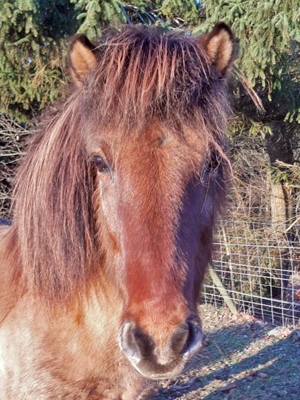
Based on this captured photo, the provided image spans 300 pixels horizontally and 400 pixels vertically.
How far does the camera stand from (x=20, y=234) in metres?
2.26

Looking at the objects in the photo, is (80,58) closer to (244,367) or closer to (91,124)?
(91,124)

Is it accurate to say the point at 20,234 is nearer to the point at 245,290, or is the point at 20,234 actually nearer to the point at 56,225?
the point at 56,225

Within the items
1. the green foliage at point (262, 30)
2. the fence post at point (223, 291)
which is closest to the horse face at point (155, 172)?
the green foliage at point (262, 30)

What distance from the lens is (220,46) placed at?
2.01m

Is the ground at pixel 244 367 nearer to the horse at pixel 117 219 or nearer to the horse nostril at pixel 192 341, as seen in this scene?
the horse at pixel 117 219

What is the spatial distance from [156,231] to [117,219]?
0.27 m

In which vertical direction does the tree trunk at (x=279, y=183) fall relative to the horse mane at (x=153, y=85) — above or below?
below

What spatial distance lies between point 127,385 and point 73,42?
176cm

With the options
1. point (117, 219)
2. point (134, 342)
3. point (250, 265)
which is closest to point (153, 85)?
point (117, 219)

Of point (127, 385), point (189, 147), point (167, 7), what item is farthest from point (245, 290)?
point (189, 147)

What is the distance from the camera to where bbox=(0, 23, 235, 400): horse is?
4.98 feet

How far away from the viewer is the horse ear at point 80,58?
191cm

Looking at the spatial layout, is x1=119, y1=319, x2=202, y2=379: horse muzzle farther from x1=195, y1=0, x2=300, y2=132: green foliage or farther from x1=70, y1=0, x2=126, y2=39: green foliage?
x1=195, y1=0, x2=300, y2=132: green foliage

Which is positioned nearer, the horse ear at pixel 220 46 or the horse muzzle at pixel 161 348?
the horse muzzle at pixel 161 348
